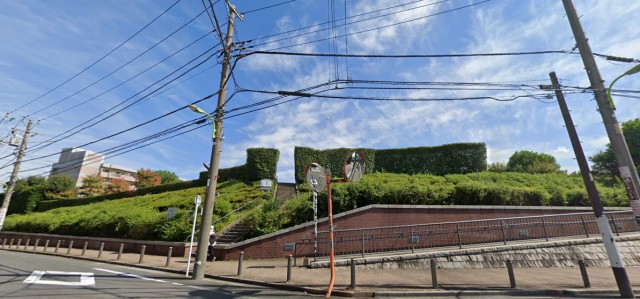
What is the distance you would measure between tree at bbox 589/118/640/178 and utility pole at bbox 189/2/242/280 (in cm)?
3687

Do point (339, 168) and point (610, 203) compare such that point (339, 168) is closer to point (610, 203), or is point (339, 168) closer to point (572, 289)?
point (610, 203)

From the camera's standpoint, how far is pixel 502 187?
16.0m

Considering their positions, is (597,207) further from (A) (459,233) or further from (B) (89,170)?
(B) (89,170)

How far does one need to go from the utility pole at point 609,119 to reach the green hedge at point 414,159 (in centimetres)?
1821

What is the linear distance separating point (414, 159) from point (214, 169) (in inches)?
809

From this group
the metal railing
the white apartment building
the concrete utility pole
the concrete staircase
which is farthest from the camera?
the white apartment building

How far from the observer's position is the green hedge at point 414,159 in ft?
85.6

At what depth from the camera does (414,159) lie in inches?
1085

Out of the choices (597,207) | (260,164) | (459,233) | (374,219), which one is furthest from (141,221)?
(597,207)

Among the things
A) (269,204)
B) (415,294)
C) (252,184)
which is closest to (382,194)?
(269,204)

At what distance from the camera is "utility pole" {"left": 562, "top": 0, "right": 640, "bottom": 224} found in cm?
755

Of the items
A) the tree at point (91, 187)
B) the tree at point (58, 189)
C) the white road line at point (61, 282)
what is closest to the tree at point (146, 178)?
the tree at point (91, 187)

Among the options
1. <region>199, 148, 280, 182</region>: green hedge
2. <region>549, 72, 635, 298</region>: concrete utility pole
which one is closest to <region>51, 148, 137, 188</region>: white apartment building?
<region>199, 148, 280, 182</region>: green hedge

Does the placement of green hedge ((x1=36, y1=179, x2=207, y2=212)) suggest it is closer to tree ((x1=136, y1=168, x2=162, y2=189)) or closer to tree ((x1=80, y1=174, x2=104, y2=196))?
tree ((x1=80, y1=174, x2=104, y2=196))
